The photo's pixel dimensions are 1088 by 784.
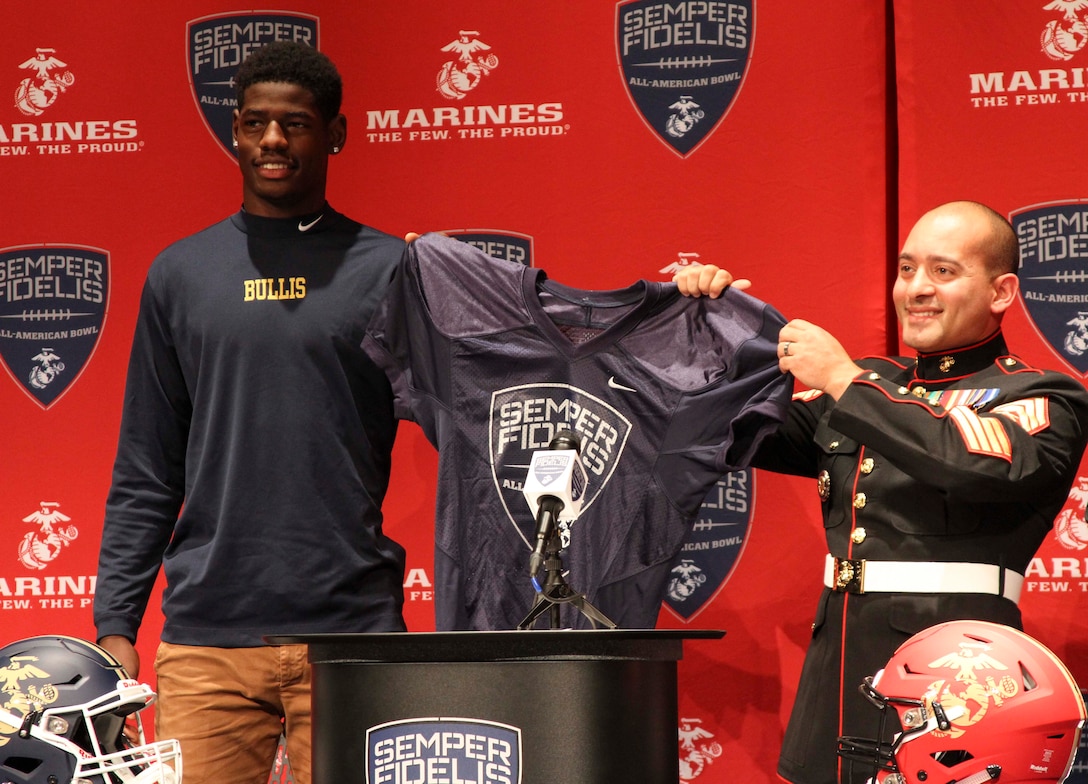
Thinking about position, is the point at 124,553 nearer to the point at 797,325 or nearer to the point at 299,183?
the point at 299,183

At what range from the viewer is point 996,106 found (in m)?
3.33

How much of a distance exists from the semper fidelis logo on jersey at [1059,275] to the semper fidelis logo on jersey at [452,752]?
77.9 inches

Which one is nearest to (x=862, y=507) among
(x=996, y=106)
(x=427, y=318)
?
(x=427, y=318)

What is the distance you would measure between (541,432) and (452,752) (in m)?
0.91

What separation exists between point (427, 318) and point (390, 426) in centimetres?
25

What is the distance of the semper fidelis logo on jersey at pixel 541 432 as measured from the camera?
2.73 meters

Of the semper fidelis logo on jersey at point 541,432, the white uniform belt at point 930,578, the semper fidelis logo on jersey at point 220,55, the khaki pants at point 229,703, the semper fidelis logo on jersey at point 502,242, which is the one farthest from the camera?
the semper fidelis logo on jersey at point 220,55

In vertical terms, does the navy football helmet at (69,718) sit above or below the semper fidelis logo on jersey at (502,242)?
below

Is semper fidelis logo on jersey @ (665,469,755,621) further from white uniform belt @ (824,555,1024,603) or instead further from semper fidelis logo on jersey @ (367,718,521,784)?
semper fidelis logo on jersey @ (367,718,521,784)

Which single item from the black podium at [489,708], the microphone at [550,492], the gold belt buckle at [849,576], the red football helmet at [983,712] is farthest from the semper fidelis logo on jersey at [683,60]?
the black podium at [489,708]

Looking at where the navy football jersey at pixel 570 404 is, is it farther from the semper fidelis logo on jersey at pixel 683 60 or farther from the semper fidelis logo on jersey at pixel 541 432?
the semper fidelis logo on jersey at pixel 683 60

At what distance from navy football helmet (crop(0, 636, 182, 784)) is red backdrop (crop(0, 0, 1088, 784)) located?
4.07 ft

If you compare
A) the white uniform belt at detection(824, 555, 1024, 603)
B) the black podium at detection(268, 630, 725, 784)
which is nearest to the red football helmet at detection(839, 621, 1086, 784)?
the white uniform belt at detection(824, 555, 1024, 603)

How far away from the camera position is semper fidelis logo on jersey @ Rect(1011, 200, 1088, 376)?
3273 mm
